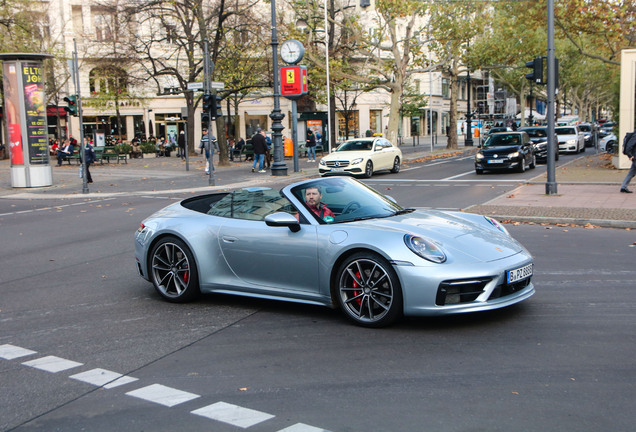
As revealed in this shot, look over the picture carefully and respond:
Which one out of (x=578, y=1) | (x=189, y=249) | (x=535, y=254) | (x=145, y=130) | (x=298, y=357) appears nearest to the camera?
(x=298, y=357)

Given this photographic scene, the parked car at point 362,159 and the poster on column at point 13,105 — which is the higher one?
the poster on column at point 13,105

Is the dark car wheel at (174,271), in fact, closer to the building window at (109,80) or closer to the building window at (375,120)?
the building window at (109,80)

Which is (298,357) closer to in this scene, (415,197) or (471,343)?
(471,343)

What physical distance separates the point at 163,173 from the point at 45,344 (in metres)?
25.8

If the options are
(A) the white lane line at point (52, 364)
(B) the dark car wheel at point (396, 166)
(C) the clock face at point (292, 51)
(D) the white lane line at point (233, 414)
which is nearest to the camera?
(D) the white lane line at point (233, 414)

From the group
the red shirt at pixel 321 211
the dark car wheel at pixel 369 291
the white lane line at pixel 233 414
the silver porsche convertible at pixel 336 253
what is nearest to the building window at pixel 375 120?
the silver porsche convertible at pixel 336 253

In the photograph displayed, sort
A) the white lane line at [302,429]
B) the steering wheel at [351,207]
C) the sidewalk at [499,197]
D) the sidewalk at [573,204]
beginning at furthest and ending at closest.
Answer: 1. the sidewalk at [499,197]
2. the sidewalk at [573,204]
3. the steering wheel at [351,207]
4. the white lane line at [302,429]

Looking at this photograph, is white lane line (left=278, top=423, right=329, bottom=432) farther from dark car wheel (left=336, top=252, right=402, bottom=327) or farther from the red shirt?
the red shirt

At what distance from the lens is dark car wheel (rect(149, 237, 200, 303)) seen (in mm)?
7066

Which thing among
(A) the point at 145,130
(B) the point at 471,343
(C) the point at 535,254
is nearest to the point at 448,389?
(B) the point at 471,343

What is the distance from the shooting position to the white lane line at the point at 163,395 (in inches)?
175

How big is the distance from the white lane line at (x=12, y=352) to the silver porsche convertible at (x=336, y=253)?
5.83ft

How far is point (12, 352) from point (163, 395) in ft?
6.12

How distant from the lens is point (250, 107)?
68.2 m
